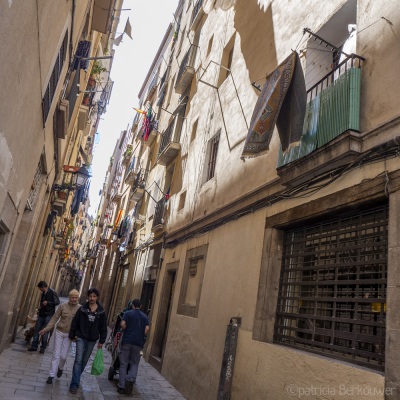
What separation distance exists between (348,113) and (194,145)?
25.9ft

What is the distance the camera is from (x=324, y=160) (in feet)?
16.8

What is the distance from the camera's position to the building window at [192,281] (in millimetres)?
8922

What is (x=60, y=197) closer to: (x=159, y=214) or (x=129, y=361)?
(x=159, y=214)

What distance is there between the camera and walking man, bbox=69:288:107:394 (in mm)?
6586

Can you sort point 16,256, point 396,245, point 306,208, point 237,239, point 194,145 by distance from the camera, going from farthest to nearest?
point 194,145
point 16,256
point 237,239
point 306,208
point 396,245

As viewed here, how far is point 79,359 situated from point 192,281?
3750mm

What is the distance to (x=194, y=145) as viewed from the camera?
12.5 metres

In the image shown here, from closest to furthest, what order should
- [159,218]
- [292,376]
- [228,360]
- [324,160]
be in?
[292,376], [324,160], [228,360], [159,218]

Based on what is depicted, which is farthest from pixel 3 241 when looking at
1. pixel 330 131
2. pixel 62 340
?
pixel 330 131

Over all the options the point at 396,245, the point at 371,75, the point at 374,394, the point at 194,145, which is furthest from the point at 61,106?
the point at 374,394

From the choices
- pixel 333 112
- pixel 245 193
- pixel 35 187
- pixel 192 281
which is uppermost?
pixel 333 112

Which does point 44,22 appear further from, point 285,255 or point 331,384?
point 331,384

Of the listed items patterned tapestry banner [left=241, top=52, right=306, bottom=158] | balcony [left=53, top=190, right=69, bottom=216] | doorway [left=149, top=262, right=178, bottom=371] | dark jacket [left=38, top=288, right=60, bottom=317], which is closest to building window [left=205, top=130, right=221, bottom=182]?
doorway [left=149, top=262, right=178, bottom=371]

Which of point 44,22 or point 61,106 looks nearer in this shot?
point 44,22
